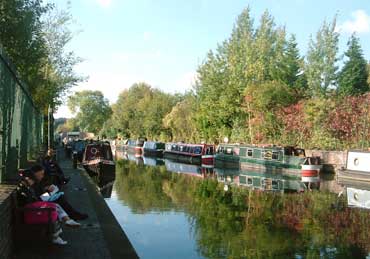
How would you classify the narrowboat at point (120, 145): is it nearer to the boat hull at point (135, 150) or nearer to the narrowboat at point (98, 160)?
the boat hull at point (135, 150)

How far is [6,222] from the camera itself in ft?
19.6

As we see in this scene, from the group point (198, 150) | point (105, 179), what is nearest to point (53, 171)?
point (105, 179)

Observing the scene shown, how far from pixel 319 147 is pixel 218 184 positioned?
45.9ft

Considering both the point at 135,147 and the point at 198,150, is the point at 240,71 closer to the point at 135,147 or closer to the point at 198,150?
the point at 198,150

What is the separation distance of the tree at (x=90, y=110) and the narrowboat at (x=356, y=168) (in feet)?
291

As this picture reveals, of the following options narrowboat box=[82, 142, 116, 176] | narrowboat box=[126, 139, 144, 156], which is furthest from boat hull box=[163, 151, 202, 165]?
narrowboat box=[82, 142, 116, 176]

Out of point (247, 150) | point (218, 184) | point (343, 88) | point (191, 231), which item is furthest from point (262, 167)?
point (191, 231)

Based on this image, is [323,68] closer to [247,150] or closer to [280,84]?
[280,84]

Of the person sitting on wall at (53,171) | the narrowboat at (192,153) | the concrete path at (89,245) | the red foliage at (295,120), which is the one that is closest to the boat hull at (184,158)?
the narrowboat at (192,153)

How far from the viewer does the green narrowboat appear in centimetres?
3347

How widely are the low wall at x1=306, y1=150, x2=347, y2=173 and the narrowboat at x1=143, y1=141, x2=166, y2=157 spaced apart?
2761 cm

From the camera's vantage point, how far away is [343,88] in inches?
1980

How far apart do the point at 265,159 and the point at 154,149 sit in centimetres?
2815

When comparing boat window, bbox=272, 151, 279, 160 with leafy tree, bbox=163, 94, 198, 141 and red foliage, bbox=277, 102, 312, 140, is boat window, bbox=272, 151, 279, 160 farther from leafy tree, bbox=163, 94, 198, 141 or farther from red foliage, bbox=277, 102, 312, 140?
leafy tree, bbox=163, 94, 198, 141
